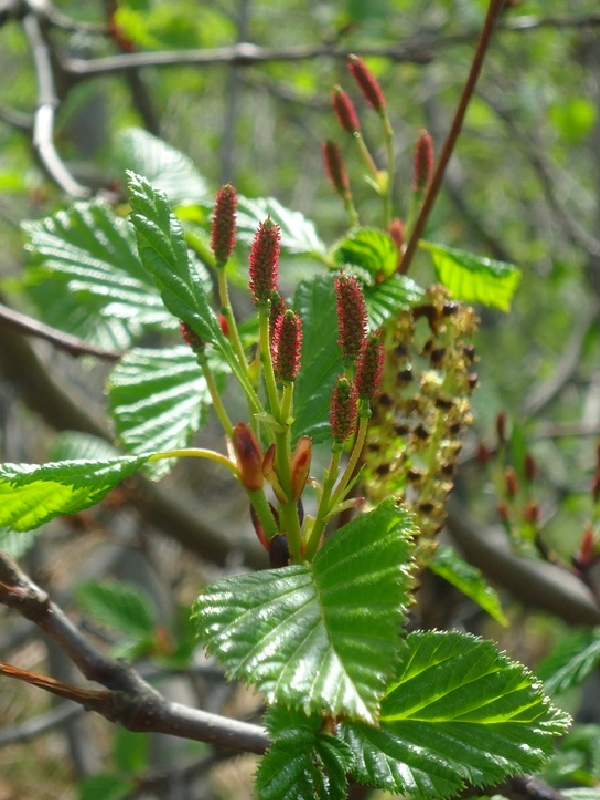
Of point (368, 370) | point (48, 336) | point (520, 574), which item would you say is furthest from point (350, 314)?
point (520, 574)

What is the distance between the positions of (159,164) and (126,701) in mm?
1001

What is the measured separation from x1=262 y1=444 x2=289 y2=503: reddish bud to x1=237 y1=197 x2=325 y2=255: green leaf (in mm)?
299

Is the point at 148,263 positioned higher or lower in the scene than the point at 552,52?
lower

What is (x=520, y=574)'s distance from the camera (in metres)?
1.98

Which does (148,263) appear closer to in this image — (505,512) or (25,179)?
(505,512)

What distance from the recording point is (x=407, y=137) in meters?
3.83

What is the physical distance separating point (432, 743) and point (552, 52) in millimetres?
3800

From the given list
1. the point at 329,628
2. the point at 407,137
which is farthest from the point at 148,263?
the point at 407,137

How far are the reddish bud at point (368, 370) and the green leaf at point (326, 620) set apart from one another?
0.08 meters

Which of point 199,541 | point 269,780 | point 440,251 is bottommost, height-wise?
point 269,780

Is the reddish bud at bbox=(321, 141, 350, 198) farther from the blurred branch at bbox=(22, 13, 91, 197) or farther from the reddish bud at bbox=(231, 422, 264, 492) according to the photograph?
the blurred branch at bbox=(22, 13, 91, 197)

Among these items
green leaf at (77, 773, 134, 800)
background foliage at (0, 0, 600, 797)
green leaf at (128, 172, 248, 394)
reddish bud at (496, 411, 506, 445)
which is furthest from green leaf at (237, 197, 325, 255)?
green leaf at (77, 773, 134, 800)

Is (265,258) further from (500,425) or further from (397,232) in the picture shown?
(500,425)

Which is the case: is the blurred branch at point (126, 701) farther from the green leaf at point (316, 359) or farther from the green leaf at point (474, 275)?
the green leaf at point (474, 275)
